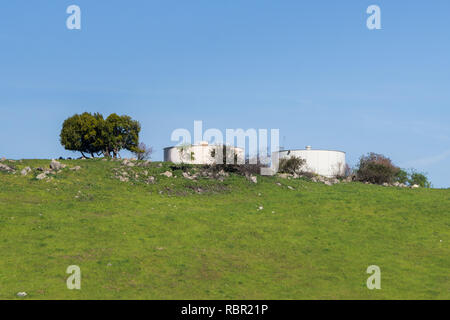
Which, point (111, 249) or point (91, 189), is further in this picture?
point (91, 189)

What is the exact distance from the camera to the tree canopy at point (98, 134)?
72875 millimetres

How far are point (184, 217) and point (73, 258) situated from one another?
8.41m

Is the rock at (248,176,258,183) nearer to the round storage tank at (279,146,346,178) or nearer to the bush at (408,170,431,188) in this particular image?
the round storage tank at (279,146,346,178)

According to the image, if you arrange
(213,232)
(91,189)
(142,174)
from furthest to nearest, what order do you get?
(142,174) → (91,189) → (213,232)

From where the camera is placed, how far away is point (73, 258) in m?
20.8

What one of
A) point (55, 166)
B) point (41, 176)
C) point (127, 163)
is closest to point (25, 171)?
point (41, 176)

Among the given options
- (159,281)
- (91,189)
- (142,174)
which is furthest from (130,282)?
(142,174)

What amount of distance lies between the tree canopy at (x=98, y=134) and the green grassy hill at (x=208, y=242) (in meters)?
35.3

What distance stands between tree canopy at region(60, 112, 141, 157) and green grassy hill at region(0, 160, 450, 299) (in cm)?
3526

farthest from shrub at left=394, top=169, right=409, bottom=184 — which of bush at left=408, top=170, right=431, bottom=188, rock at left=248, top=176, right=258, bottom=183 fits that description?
rock at left=248, top=176, right=258, bottom=183

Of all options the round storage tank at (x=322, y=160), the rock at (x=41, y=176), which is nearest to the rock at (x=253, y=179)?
the rock at (x=41, y=176)

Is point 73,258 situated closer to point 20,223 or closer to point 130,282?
point 130,282

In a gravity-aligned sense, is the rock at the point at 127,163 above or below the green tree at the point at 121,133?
below

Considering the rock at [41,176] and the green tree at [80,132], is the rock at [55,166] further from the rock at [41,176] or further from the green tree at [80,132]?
the green tree at [80,132]
